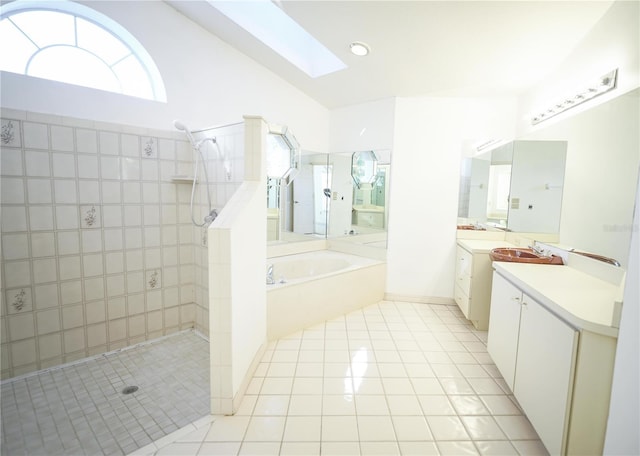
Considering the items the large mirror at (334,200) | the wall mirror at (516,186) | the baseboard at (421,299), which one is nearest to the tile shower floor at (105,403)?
the large mirror at (334,200)

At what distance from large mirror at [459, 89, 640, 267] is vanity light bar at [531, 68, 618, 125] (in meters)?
0.09

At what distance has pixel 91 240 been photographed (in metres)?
2.18

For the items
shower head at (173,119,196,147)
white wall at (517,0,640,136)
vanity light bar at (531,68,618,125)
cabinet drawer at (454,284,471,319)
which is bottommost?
cabinet drawer at (454,284,471,319)

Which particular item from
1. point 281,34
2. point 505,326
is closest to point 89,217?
point 281,34

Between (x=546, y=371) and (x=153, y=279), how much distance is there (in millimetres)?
2761

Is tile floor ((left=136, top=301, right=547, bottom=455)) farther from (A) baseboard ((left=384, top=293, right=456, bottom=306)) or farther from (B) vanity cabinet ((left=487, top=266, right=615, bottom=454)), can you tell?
(A) baseboard ((left=384, top=293, right=456, bottom=306))

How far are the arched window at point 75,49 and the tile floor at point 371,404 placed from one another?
2.52 m

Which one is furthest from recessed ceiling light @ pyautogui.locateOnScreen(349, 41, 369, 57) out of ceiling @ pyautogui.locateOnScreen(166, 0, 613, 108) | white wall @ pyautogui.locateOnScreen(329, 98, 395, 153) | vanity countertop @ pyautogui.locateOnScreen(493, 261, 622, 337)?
vanity countertop @ pyautogui.locateOnScreen(493, 261, 622, 337)

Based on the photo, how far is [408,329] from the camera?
2730 millimetres

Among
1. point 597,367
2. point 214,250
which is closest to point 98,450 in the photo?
point 214,250

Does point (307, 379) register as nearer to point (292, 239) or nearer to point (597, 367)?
point (597, 367)

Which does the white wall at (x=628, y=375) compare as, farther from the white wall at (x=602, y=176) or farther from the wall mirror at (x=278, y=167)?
the wall mirror at (x=278, y=167)

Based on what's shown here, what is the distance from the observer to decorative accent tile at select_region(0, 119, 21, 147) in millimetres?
1827

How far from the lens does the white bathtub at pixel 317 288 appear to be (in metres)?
2.48
